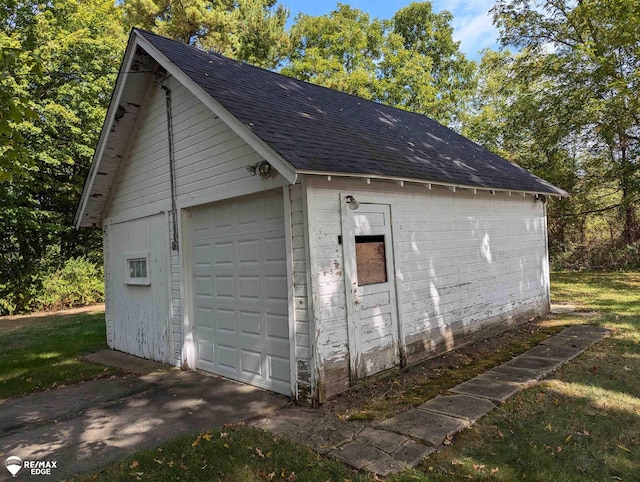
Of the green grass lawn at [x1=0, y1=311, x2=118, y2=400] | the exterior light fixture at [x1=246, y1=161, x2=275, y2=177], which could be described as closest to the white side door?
the exterior light fixture at [x1=246, y1=161, x2=275, y2=177]

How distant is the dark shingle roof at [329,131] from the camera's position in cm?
484

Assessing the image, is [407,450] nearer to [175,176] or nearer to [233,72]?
[175,176]

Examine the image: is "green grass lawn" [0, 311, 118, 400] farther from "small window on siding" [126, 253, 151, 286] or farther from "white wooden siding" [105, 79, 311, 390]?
"white wooden siding" [105, 79, 311, 390]

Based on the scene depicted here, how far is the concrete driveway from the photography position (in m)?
3.76

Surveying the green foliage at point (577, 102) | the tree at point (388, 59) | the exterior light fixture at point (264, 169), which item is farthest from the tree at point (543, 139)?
the exterior light fixture at point (264, 169)

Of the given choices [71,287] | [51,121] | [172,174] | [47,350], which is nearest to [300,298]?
[172,174]

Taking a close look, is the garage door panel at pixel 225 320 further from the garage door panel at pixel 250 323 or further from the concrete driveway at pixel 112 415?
the concrete driveway at pixel 112 415

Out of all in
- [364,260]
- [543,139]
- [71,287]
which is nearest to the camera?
[364,260]

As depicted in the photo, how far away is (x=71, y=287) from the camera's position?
15.1 m

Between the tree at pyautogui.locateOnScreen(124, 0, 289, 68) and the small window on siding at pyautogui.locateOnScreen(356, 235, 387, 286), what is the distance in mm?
17469

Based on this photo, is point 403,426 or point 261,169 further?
point 261,169

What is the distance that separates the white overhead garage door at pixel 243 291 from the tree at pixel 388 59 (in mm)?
18268

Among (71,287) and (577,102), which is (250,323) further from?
(577,102)

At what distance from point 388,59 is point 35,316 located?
22.6 m
